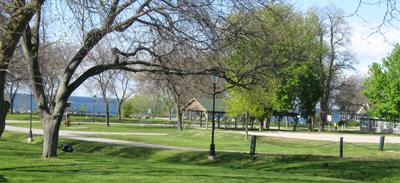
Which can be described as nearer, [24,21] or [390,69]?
[24,21]

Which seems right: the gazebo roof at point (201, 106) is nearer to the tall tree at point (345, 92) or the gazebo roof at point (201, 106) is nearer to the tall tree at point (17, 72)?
the tall tree at point (345, 92)

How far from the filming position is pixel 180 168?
1912cm

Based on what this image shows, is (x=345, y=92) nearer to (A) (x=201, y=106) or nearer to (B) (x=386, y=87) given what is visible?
(B) (x=386, y=87)

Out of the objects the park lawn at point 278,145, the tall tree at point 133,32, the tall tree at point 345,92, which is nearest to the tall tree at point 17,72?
the tall tree at point 133,32

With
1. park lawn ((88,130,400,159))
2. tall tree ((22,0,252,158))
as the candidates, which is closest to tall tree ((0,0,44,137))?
tall tree ((22,0,252,158))

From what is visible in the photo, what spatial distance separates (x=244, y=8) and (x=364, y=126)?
86019 millimetres

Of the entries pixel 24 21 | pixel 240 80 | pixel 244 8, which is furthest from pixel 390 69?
pixel 24 21

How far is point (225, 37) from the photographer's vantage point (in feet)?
54.5

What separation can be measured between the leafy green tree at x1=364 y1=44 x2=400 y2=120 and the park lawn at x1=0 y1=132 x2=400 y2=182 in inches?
1740

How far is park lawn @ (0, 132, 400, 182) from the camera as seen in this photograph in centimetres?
1516

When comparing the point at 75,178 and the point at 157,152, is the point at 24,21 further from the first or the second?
the point at 157,152

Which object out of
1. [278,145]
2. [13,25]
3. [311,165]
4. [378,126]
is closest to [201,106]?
[378,126]

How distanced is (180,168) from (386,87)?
56560 mm

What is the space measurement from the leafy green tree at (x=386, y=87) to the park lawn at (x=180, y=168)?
44.2 m
